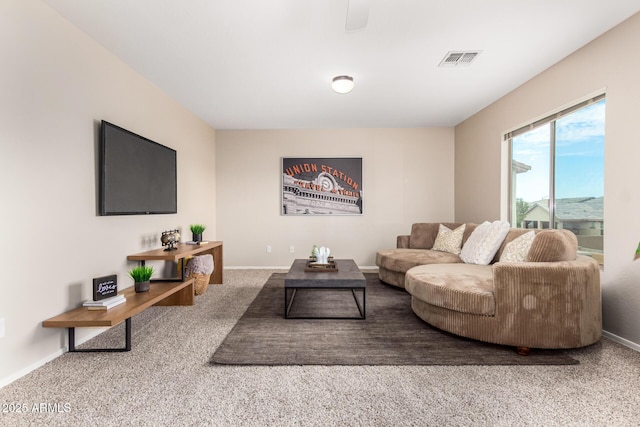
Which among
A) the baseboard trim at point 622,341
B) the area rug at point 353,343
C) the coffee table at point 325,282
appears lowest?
the area rug at point 353,343

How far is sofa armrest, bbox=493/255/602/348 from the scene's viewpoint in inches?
82.1

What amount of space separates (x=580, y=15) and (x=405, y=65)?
1291mm

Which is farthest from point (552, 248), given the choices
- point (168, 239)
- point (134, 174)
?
point (134, 174)

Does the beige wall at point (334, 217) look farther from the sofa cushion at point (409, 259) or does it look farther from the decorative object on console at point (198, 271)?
the decorative object on console at point (198, 271)

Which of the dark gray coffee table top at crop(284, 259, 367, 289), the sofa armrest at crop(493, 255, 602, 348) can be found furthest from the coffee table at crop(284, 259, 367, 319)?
the sofa armrest at crop(493, 255, 602, 348)

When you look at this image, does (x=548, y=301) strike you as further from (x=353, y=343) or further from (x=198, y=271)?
(x=198, y=271)

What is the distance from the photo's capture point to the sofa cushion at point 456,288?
220 centimetres

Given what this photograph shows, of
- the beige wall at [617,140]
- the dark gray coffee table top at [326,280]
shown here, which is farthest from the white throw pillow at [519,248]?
the dark gray coffee table top at [326,280]

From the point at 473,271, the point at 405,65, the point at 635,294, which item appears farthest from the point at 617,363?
the point at 405,65

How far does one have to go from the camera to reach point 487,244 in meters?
3.27

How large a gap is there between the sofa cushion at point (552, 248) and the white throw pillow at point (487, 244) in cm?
78

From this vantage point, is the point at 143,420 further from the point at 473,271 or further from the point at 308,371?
the point at 473,271

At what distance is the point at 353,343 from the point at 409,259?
1741 mm

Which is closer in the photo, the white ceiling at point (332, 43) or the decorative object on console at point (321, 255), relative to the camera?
the white ceiling at point (332, 43)
